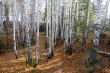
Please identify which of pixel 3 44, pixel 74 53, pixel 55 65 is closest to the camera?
pixel 55 65

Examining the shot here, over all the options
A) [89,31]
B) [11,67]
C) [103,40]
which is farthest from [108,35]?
[11,67]

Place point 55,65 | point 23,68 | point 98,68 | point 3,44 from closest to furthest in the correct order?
point 98,68 → point 23,68 → point 55,65 → point 3,44

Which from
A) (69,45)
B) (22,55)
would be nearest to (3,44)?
(22,55)

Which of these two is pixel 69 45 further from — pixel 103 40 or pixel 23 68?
pixel 23 68

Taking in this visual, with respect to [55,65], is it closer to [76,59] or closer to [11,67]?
[76,59]

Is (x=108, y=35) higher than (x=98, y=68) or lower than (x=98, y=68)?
higher

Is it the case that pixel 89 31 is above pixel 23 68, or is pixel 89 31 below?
above

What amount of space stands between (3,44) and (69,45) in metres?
7.84

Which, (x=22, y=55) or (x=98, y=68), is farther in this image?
(x=22, y=55)

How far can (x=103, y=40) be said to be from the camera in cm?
2169

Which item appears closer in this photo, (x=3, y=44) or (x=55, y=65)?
(x=55, y=65)

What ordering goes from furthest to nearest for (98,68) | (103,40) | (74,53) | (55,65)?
(103,40) < (74,53) < (55,65) < (98,68)

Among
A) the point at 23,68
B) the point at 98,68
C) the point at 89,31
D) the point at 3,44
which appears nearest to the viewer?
the point at 98,68

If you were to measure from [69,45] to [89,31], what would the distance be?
6457 millimetres
